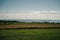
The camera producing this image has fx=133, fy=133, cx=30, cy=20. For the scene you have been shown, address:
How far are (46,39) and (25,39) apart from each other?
3.33 ft

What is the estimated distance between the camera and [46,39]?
248 inches

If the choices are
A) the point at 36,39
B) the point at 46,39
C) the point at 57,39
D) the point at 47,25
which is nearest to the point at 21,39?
the point at 36,39

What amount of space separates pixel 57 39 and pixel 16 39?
1.95m

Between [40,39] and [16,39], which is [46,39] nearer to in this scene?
[40,39]

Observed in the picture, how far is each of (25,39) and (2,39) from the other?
110cm

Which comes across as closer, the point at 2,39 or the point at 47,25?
the point at 2,39

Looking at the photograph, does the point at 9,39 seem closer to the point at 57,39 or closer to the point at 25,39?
the point at 25,39

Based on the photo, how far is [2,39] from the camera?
A: 6.37m

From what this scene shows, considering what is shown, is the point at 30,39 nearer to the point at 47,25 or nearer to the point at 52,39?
the point at 52,39

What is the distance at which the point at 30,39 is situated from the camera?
6.38 meters

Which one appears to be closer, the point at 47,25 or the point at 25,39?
the point at 25,39

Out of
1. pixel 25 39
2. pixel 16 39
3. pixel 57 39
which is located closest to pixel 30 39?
pixel 25 39

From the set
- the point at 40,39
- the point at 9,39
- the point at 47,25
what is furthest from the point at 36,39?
the point at 47,25

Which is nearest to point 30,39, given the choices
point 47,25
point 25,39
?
point 25,39
